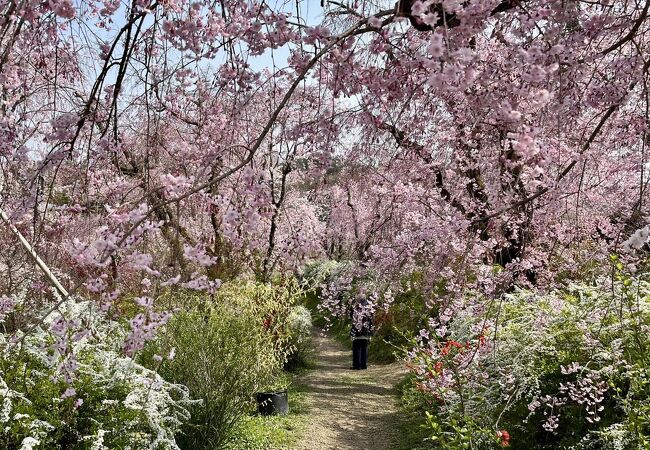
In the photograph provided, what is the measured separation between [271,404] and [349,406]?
132cm

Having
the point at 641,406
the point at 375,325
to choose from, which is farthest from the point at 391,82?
the point at 375,325

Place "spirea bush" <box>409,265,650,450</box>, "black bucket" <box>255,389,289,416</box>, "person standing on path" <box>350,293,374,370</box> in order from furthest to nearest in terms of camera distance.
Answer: "person standing on path" <box>350,293,374,370</box> → "black bucket" <box>255,389,289,416</box> → "spirea bush" <box>409,265,650,450</box>

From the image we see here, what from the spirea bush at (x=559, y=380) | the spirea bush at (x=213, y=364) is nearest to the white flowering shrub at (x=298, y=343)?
the spirea bush at (x=213, y=364)

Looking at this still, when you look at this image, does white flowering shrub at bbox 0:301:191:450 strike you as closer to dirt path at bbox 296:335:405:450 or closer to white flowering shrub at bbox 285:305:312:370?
dirt path at bbox 296:335:405:450

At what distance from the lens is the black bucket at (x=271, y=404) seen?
724cm

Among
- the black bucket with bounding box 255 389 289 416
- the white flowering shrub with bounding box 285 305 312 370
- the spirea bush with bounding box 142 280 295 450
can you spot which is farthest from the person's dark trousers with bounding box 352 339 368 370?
the spirea bush with bounding box 142 280 295 450

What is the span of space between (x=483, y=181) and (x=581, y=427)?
3.97 m

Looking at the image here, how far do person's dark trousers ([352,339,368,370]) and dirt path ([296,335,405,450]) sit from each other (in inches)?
5.9

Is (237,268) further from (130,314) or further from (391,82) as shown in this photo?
(391,82)

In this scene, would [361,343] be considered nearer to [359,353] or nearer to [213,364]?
[359,353]

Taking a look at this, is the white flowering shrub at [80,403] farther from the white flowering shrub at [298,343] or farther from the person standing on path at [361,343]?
the person standing on path at [361,343]

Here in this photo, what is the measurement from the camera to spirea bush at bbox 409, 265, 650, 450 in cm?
397

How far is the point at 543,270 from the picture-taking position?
773 cm

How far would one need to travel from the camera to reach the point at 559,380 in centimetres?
476
